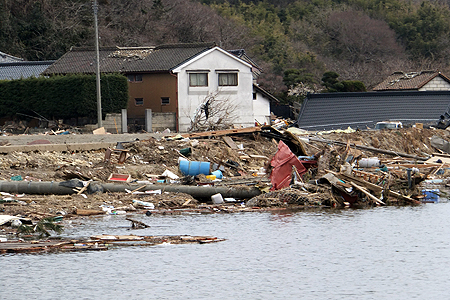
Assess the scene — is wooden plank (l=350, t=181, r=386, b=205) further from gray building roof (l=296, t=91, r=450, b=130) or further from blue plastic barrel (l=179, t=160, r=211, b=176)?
gray building roof (l=296, t=91, r=450, b=130)

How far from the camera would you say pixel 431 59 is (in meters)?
88.6

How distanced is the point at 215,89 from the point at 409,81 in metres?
18.6

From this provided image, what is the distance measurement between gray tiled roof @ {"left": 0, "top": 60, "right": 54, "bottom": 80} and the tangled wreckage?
22.4m

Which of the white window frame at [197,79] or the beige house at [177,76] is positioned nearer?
the beige house at [177,76]

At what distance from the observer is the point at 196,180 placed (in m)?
25.4

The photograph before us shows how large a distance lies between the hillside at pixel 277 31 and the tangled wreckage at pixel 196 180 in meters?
33.3

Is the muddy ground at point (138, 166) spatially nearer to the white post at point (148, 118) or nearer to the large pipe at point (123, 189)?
the large pipe at point (123, 189)

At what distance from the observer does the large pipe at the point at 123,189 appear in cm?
2255

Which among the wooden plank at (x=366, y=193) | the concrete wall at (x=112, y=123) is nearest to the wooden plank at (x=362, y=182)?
the wooden plank at (x=366, y=193)

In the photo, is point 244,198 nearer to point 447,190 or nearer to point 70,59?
point 447,190

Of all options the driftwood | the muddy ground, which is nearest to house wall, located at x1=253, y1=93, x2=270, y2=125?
the muddy ground

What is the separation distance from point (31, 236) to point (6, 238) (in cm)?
62

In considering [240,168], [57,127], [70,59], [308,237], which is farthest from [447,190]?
[70,59]

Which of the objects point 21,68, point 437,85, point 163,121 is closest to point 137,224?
point 163,121
